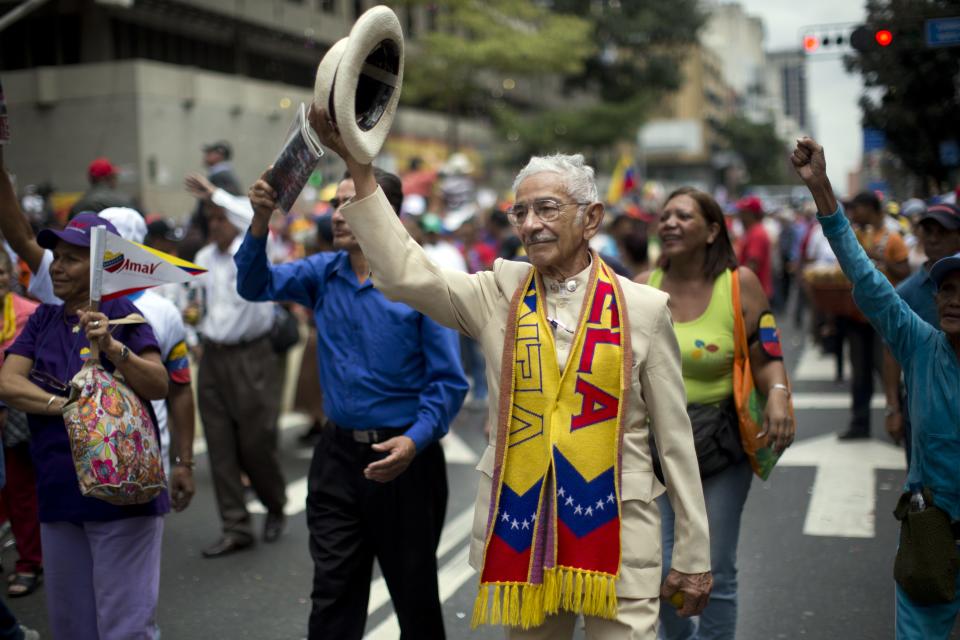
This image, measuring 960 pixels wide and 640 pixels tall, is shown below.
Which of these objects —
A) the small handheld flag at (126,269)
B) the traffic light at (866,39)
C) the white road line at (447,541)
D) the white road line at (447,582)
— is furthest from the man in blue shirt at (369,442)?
the traffic light at (866,39)

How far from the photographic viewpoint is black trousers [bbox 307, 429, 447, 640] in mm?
4230

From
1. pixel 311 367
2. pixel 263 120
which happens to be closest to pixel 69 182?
pixel 263 120

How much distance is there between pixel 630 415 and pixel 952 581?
1266 mm

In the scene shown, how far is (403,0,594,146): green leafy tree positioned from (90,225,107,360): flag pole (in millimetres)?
28765

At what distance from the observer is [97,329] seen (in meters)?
3.86

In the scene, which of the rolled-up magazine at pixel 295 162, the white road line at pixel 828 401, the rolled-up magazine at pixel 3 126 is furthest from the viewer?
the white road line at pixel 828 401

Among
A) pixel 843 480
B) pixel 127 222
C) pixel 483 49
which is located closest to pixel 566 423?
pixel 127 222

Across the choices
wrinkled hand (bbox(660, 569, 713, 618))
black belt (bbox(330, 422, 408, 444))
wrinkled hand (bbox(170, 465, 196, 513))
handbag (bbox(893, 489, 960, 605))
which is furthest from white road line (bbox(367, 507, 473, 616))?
handbag (bbox(893, 489, 960, 605))

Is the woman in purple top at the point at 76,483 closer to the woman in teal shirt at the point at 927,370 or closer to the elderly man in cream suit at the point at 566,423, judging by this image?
the elderly man in cream suit at the point at 566,423

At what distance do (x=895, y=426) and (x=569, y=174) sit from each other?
137 inches

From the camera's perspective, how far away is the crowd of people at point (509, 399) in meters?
3.18

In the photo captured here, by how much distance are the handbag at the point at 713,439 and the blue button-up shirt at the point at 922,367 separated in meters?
0.74

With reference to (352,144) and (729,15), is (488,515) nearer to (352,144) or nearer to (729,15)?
(352,144)

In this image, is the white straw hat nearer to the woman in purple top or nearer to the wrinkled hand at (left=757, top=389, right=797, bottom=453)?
the woman in purple top
